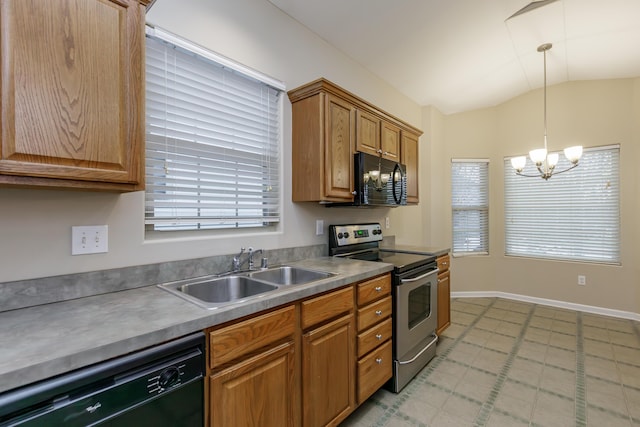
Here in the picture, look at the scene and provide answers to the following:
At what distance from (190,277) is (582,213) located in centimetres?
467

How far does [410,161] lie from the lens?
130 inches

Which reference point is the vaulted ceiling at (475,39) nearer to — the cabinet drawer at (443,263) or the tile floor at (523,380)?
the cabinet drawer at (443,263)

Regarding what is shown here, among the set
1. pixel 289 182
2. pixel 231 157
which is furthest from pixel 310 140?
pixel 231 157

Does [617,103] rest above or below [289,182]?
above

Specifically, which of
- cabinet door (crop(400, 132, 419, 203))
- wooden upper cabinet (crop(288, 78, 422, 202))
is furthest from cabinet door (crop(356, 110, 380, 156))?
cabinet door (crop(400, 132, 419, 203))

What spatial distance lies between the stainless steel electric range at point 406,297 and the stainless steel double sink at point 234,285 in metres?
0.60

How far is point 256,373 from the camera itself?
126 centimetres

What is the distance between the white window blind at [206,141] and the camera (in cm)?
166

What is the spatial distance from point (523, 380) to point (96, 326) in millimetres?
2767

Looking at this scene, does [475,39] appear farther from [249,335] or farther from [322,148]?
[249,335]

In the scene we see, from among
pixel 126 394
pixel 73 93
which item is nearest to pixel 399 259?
pixel 126 394

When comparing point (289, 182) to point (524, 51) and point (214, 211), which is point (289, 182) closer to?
point (214, 211)

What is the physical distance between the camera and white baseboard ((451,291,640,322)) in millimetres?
3654

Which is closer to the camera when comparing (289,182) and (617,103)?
(289,182)
